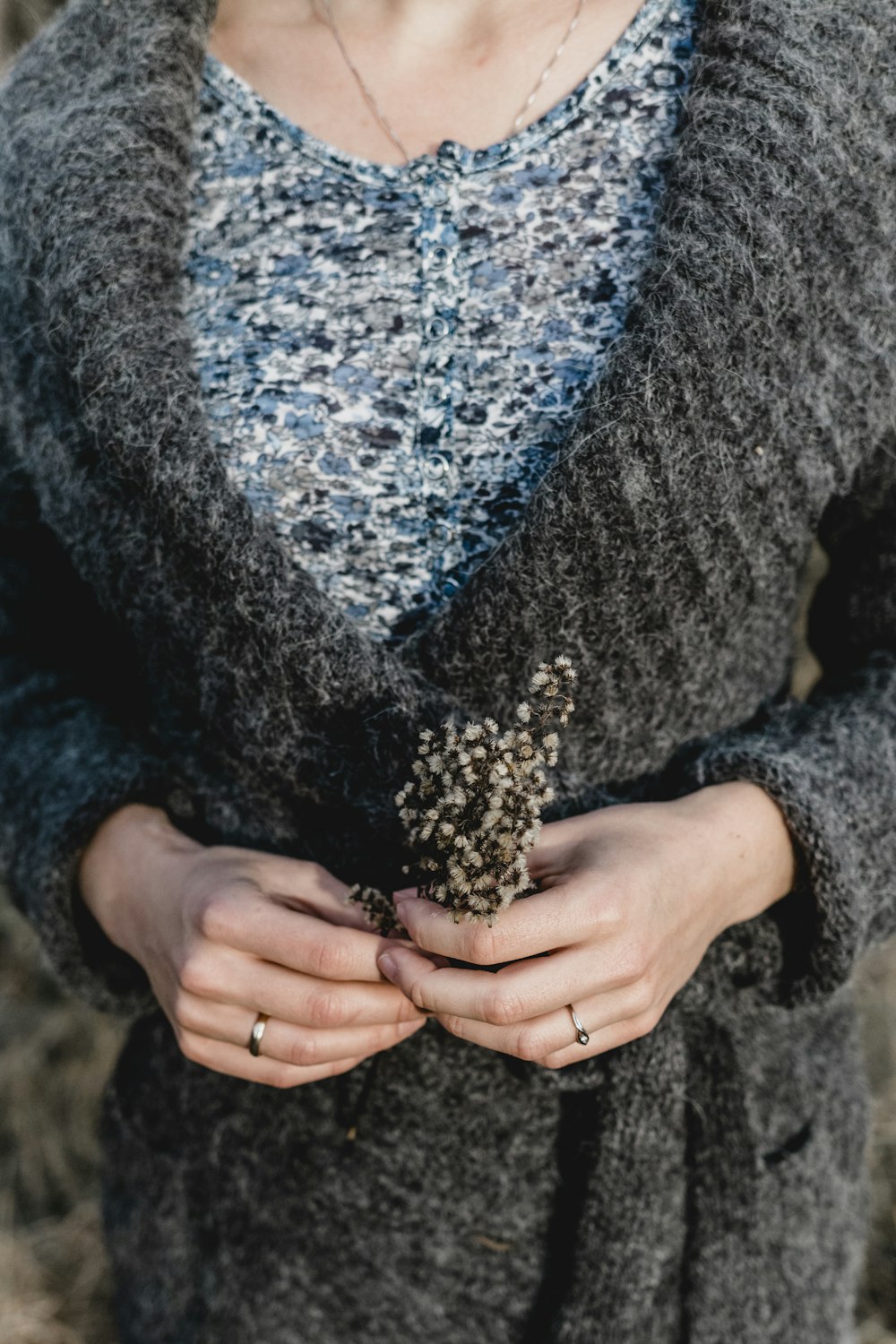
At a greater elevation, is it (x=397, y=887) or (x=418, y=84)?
(x=418, y=84)

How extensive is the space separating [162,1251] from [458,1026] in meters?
0.57

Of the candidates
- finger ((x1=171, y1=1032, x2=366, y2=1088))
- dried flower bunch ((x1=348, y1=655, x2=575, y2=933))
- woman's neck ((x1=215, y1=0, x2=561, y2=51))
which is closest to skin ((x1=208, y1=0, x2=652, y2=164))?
woman's neck ((x1=215, y1=0, x2=561, y2=51))

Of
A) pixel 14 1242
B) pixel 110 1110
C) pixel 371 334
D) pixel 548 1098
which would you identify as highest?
pixel 371 334

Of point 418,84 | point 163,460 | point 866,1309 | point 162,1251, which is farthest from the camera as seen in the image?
point 866,1309

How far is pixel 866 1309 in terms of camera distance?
1.85m

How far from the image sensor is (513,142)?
0.89 meters

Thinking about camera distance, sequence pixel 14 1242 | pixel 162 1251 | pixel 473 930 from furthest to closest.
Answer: pixel 14 1242
pixel 162 1251
pixel 473 930

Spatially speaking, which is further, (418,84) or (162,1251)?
(162,1251)

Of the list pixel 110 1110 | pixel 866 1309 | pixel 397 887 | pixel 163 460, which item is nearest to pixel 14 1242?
pixel 110 1110

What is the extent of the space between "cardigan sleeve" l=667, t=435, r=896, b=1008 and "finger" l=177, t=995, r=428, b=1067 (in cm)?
30

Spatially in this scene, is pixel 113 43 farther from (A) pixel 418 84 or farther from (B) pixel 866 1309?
(B) pixel 866 1309

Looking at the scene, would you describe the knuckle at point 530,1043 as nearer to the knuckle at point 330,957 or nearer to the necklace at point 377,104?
the knuckle at point 330,957

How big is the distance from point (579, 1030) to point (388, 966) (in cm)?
14

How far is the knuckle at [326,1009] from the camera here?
2.47ft
